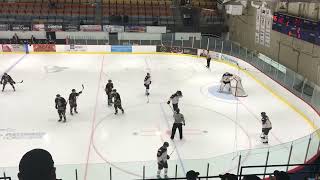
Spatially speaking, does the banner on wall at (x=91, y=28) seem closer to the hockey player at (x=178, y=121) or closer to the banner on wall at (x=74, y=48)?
the banner on wall at (x=74, y=48)

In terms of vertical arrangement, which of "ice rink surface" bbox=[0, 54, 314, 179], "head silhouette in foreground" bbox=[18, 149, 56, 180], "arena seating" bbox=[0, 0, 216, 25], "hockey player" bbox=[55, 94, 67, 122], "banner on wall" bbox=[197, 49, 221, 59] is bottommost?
"ice rink surface" bbox=[0, 54, 314, 179]

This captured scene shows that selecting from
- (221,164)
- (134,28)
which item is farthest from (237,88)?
(134,28)

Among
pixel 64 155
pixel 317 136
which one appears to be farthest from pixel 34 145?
pixel 317 136

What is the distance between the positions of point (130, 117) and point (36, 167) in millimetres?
8798

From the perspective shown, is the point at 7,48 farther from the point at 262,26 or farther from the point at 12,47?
the point at 262,26

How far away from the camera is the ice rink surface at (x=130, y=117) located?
862 cm

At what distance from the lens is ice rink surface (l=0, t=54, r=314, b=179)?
8.62 metres

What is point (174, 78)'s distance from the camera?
15.7 m

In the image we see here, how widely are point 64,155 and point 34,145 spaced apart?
1.02 meters

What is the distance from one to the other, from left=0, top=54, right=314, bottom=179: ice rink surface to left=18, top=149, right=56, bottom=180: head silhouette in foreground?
6.04m

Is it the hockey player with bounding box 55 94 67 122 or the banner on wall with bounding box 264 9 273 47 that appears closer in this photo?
the hockey player with bounding box 55 94 67 122

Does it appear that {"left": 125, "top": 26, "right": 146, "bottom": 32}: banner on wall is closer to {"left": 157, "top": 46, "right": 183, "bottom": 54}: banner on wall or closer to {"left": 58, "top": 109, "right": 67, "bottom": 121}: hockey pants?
{"left": 157, "top": 46, "right": 183, "bottom": 54}: banner on wall

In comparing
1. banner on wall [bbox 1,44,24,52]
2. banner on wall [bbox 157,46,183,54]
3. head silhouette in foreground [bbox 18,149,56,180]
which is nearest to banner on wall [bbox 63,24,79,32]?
banner on wall [bbox 1,44,24,52]

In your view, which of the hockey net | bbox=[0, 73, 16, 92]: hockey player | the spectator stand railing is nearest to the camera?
the spectator stand railing
